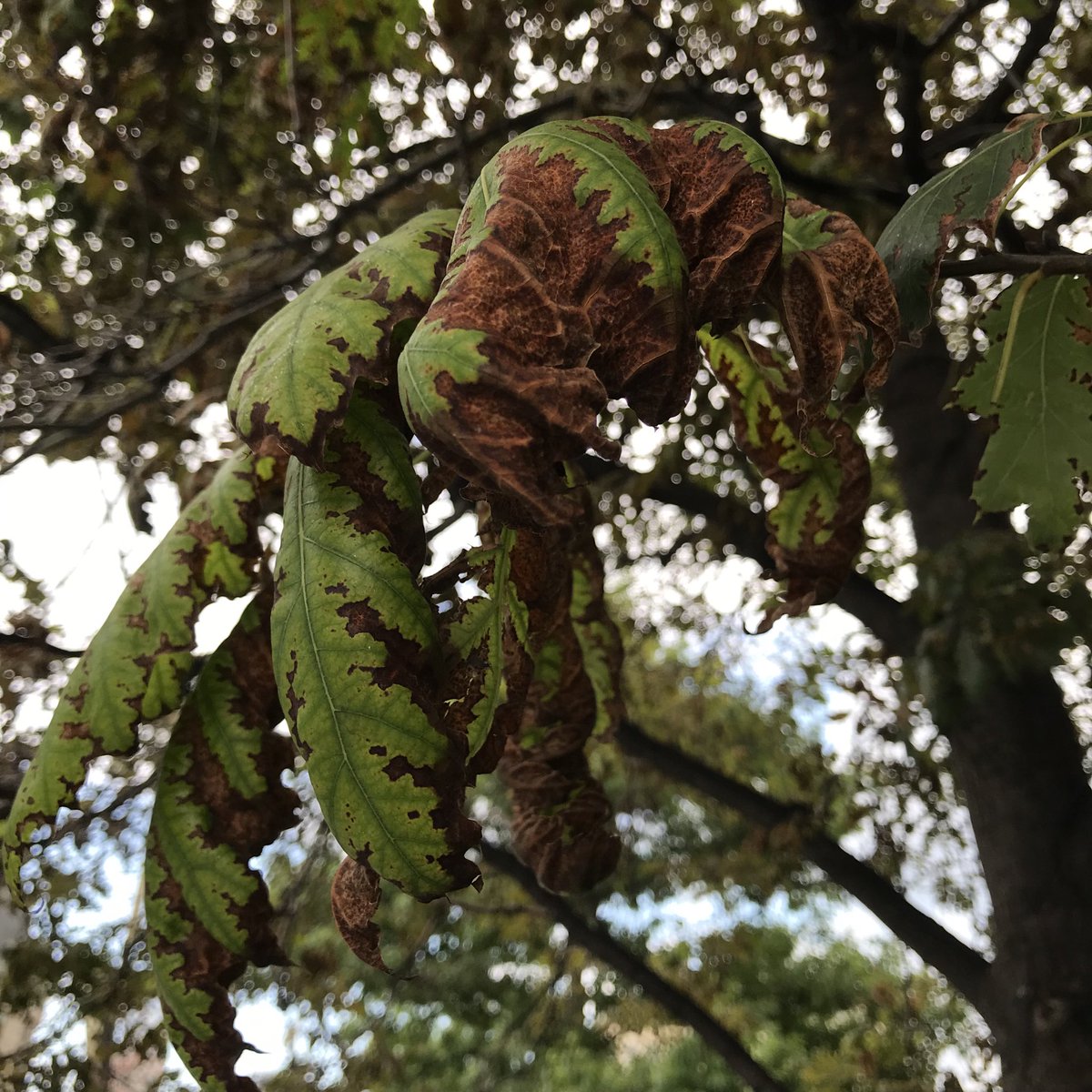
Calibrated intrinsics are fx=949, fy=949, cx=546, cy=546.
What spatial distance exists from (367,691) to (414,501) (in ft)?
0.46

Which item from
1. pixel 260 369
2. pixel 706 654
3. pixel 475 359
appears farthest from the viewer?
pixel 706 654

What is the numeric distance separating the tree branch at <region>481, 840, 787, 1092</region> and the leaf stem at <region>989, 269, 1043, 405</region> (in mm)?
1874

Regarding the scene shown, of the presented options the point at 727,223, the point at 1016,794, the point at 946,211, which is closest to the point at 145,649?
the point at 727,223

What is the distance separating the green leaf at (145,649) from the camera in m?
0.74

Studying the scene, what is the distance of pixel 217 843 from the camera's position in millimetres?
731

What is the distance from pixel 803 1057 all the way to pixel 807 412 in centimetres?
635

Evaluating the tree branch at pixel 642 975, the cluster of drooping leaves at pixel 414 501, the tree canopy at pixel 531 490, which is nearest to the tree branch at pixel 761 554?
the tree canopy at pixel 531 490

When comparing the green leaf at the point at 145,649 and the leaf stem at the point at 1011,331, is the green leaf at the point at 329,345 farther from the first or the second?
the leaf stem at the point at 1011,331

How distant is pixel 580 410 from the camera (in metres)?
0.45

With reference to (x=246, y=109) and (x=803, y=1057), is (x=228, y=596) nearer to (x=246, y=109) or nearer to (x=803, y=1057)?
(x=246, y=109)

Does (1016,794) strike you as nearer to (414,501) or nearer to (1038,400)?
(1038,400)

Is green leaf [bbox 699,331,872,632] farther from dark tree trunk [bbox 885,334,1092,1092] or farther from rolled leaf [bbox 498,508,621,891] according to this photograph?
dark tree trunk [bbox 885,334,1092,1092]

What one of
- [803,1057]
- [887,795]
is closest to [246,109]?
[887,795]

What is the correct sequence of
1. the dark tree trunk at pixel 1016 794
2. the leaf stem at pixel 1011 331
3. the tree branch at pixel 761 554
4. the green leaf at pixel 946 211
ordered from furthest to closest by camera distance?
the tree branch at pixel 761 554 → the dark tree trunk at pixel 1016 794 → the leaf stem at pixel 1011 331 → the green leaf at pixel 946 211
